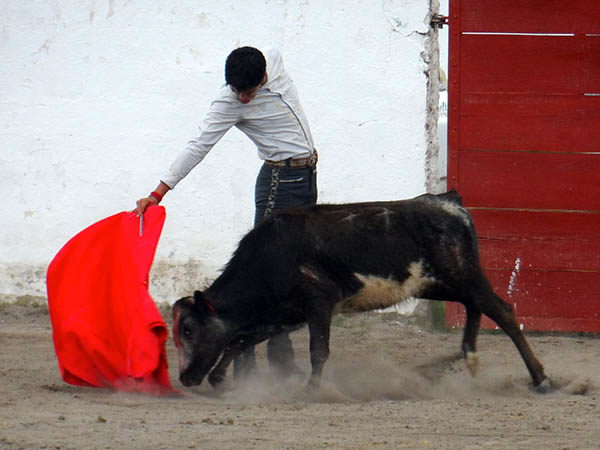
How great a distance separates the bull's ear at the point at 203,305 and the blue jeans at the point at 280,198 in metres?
0.51

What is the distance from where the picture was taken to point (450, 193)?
18.1ft

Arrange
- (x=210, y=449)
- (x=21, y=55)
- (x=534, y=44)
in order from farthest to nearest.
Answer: (x=21, y=55) < (x=534, y=44) < (x=210, y=449)

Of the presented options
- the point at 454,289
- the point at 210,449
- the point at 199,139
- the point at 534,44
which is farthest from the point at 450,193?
the point at 210,449

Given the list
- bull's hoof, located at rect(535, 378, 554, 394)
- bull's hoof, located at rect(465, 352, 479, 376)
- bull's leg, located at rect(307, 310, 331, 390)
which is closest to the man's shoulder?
bull's leg, located at rect(307, 310, 331, 390)

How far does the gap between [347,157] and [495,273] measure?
1265 mm

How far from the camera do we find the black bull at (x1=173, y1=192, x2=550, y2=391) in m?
5.16

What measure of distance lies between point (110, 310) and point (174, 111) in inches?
86.2

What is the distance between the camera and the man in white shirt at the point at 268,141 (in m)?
5.46

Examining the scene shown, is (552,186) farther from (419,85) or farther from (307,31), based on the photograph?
(307,31)

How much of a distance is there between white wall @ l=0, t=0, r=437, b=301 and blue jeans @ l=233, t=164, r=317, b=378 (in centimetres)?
135

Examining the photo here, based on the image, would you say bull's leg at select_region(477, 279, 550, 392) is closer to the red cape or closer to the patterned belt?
the patterned belt

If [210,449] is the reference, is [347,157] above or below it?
above

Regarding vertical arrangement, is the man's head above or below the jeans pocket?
above

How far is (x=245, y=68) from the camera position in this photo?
206 inches
